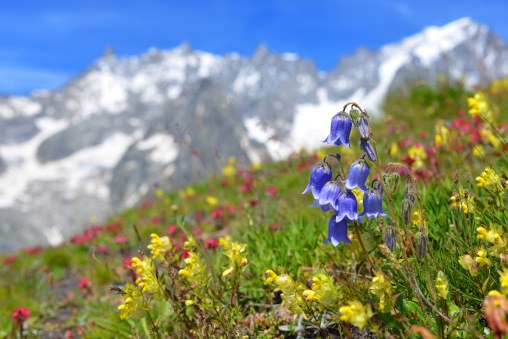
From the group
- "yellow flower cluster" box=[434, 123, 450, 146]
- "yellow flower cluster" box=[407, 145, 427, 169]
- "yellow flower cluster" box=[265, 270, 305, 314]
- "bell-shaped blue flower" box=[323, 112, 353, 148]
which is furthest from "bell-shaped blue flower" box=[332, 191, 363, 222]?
"yellow flower cluster" box=[434, 123, 450, 146]

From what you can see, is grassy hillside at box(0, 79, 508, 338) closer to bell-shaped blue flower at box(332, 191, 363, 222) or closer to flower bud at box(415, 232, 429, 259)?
flower bud at box(415, 232, 429, 259)

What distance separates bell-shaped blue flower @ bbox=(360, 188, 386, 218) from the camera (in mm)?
1801

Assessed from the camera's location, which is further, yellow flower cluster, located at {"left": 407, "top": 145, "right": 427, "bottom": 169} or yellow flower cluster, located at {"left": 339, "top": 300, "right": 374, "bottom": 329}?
yellow flower cluster, located at {"left": 407, "top": 145, "right": 427, "bottom": 169}

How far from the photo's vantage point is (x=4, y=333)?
362cm

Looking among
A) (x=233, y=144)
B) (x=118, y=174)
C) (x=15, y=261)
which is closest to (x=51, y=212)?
(x=118, y=174)

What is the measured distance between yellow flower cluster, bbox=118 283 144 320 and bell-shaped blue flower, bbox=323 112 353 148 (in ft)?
4.64

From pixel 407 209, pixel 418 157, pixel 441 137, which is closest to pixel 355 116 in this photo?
pixel 407 209

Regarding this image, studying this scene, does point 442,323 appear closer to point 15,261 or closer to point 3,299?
point 3,299

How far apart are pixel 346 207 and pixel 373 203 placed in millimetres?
153

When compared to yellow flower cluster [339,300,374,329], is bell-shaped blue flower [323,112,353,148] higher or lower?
higher

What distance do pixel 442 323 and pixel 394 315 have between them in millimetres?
240

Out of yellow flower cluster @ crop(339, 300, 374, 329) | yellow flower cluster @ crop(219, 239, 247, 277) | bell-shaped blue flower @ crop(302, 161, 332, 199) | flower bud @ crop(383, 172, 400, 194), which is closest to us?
yellow flower cluster @ crop(339, 300, 374, 329)

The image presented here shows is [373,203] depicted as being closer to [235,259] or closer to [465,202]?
[465,202]

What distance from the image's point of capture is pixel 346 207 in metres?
1.77
